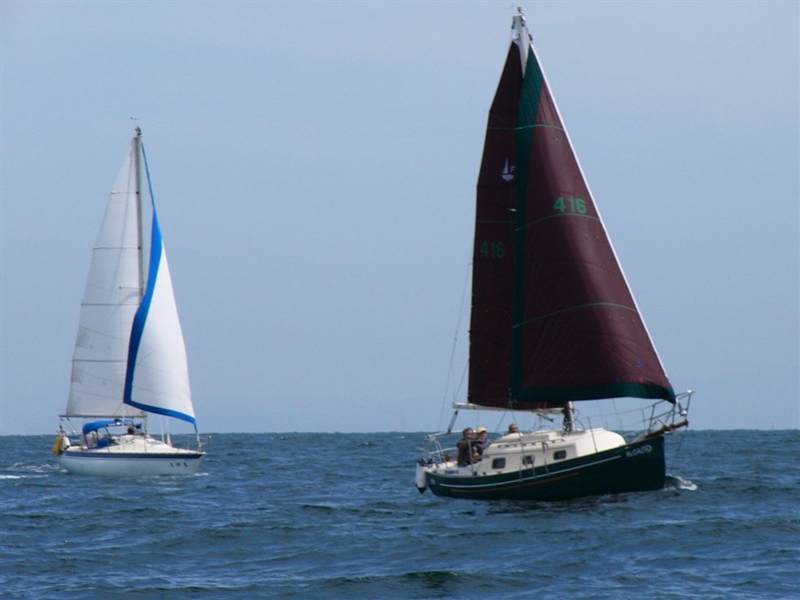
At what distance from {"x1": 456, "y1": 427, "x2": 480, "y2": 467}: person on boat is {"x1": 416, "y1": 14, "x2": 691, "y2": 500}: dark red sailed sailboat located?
10cm

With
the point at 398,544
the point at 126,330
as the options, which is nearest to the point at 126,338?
the point at 126,330

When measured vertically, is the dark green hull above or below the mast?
below

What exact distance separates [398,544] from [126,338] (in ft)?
79.0

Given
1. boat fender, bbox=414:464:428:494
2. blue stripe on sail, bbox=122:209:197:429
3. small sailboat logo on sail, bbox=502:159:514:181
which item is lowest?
boat fender, bbox=414:464:428:494

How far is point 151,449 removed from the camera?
142 feet

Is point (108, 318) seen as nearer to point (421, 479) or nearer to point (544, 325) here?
point (421, 479)

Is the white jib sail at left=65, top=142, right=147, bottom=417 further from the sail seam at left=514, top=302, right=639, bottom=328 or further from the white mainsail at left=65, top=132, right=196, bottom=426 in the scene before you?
the sail seam at left=514, top=302, right=639, bottom=328

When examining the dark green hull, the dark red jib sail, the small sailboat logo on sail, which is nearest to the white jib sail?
the dark red jib sail

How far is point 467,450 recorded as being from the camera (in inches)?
1215

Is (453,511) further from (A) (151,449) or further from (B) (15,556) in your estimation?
(A) (151,449)

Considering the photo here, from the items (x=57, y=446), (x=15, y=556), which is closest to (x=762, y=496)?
(x=15, y=556)

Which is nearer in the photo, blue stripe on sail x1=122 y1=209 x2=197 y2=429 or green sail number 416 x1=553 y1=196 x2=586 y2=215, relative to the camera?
green sail number 416 x1=553 y1=196 x2=586 y2=215

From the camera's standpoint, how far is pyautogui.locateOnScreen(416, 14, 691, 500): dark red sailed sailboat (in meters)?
28.8

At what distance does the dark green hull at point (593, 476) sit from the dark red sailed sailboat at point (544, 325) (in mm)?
27
